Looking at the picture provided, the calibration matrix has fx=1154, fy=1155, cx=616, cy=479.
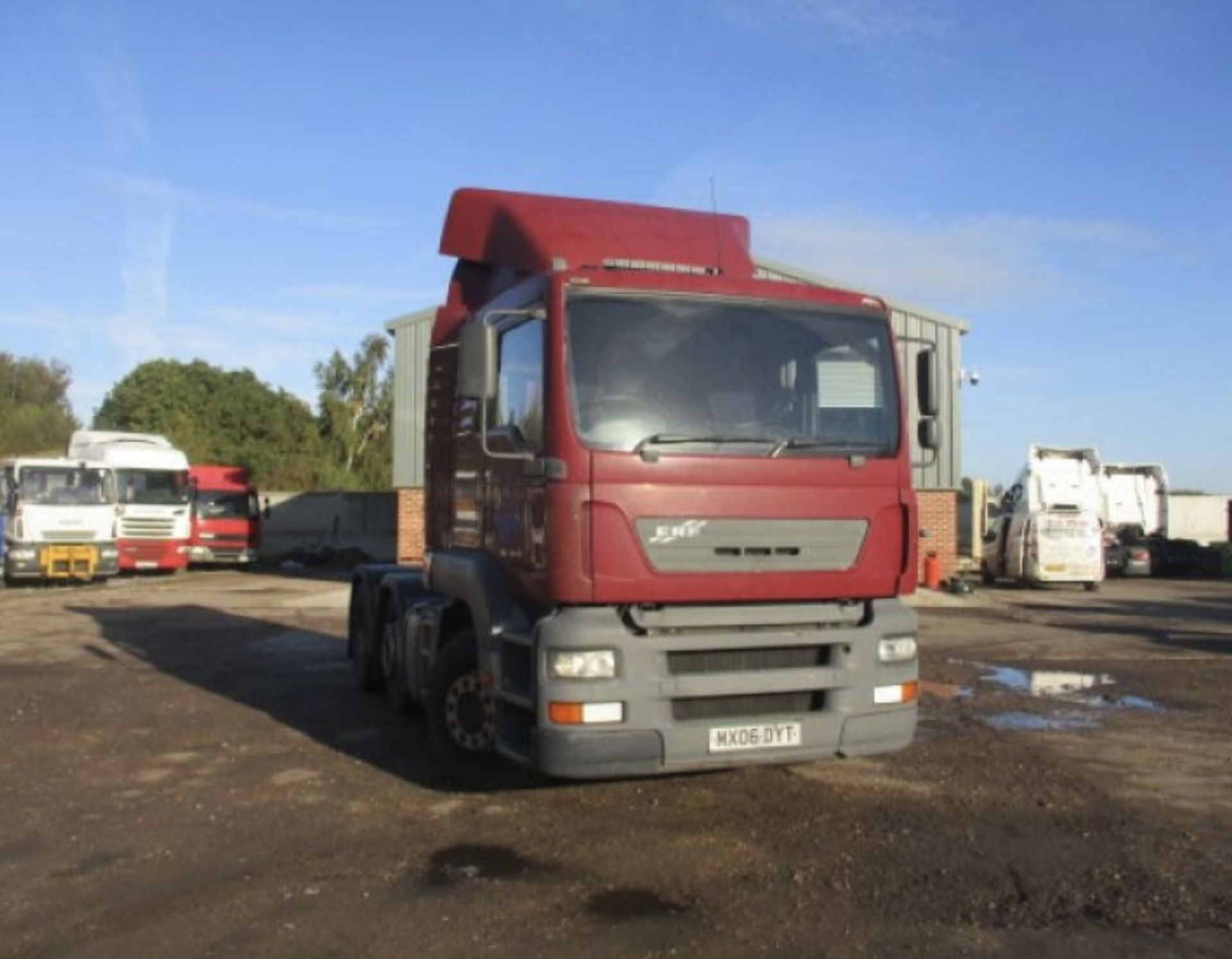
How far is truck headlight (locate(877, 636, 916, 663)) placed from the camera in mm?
6395

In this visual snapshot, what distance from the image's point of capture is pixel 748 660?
20.3 feet

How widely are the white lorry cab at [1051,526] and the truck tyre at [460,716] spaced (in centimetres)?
2003

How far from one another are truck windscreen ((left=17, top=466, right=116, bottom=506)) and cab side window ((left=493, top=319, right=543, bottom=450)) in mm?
19806

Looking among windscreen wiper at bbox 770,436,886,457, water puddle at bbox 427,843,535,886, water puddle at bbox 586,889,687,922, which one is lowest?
water puddle at bbox 586,889,687,922

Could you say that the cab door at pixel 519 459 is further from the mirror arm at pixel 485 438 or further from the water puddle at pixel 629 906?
the water puddle at pixel 629 906

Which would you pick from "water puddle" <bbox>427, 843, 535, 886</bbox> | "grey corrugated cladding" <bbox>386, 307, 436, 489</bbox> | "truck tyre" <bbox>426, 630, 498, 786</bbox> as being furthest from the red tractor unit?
"grey corrugated cladding" <bbox>386, 307, 436, 489</bbox>

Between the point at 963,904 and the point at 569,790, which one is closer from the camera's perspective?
the point at 963,904

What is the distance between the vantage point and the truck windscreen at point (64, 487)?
76.7ft

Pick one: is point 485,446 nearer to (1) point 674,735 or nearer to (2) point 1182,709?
(1) point 674,735

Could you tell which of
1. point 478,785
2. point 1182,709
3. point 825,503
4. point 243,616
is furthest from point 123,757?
point 243,616

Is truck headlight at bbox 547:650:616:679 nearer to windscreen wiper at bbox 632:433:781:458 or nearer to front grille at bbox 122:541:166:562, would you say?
windscreen wiper at bbox 632:433:781:458

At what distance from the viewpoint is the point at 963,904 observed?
5.10m

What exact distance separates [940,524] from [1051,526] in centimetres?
266

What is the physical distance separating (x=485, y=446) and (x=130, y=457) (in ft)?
74.3
